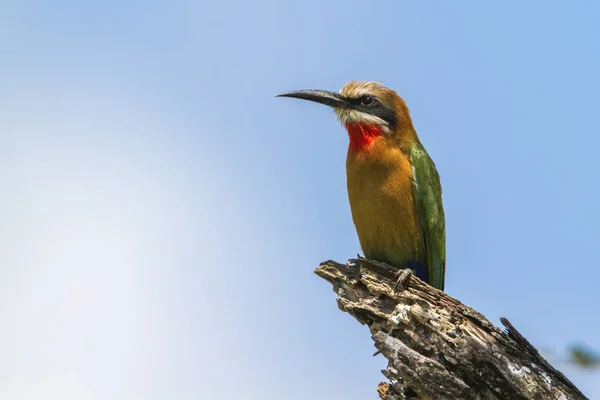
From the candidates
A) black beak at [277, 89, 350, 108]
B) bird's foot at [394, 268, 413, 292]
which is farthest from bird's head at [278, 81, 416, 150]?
bird's foot at [394, 268, 413, 292]

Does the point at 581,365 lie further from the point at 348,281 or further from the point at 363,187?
the point at 363,187

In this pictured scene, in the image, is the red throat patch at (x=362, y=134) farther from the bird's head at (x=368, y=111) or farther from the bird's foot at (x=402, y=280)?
the bird's foot at (x=402, y=280)

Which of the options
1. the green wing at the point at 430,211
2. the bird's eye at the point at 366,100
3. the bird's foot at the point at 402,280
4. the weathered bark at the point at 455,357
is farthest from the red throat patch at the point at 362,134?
the weathered bark at the point at 455,357

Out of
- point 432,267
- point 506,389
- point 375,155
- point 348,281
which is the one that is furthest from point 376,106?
point 506,389

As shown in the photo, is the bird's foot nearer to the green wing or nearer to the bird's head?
the green wing

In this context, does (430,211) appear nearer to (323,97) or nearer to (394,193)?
(394,193)

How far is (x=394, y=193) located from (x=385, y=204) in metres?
0.13

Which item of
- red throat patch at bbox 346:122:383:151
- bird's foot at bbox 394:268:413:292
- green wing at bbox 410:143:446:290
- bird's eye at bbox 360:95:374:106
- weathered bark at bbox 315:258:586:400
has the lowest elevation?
weathered bark at bbox 315:258:586:400

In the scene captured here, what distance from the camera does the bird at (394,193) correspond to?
7129 mm

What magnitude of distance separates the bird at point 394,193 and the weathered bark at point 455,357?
156 cm

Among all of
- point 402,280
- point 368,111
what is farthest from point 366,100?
point 402,280

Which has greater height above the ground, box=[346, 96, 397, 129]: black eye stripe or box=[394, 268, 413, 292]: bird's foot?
box=[346, 96, 397, 129]: black eye stripe

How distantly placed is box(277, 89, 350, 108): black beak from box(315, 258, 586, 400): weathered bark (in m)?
2.86

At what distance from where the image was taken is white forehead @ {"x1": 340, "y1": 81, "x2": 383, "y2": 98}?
7.88 metres
